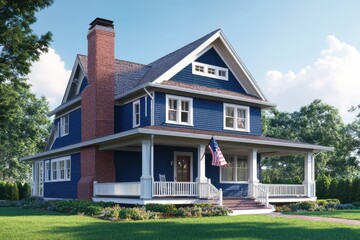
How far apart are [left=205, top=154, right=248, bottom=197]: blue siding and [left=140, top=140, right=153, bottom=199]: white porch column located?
6294mm

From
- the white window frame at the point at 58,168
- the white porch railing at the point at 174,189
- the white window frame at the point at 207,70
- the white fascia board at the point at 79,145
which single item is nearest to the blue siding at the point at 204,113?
the white window frame at the point at 207,70

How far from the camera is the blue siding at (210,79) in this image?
2445 centimetres

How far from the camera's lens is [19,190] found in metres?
39.1

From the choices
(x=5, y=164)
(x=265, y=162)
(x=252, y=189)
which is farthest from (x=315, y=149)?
(x=5, y=164)

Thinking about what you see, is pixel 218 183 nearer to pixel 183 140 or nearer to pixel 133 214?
pixel 183 140

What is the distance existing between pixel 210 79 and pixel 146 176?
8216 millimetres

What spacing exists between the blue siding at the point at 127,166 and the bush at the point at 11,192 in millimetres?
17922

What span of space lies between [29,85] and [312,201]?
50.4ft

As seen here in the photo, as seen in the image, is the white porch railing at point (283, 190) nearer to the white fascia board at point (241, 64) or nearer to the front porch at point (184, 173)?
the front porch at point (184, 173)

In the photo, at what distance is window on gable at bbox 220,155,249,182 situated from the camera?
26062mm

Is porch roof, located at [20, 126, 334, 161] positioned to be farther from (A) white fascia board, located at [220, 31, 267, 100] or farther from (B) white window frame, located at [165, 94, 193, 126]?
(A) white fascia board, located at [220, 31, 267, 100]

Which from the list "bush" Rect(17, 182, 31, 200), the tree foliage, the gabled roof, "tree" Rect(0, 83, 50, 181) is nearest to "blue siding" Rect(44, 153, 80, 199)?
the gabled roof

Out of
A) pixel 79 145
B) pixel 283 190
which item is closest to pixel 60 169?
pixel 79 145

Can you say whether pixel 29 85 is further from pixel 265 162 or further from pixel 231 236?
pixel 265 162
